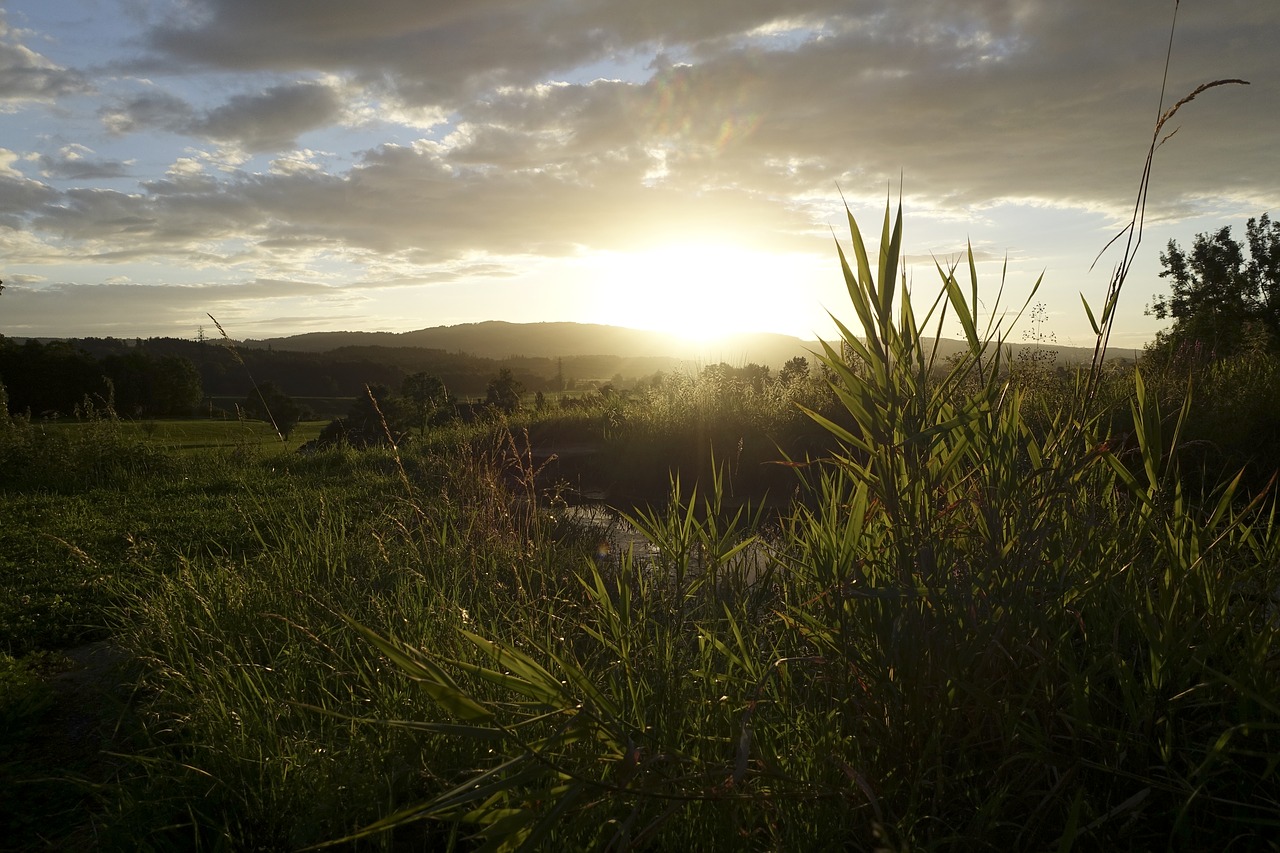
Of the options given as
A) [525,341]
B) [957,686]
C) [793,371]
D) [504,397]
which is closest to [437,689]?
[957,686]

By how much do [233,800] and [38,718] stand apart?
1339 millimetres

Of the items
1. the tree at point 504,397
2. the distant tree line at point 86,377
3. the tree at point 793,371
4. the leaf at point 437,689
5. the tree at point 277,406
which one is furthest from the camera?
the distant tree line at point 86,377

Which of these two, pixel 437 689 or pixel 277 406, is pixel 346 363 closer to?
pixel 277 406

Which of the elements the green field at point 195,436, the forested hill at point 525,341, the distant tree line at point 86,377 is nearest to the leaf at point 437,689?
the green field at point 195,436

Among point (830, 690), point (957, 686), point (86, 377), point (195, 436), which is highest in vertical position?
point (86, 377)

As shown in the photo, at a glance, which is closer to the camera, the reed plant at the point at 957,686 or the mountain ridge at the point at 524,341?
the reed plant at the point at 957,686

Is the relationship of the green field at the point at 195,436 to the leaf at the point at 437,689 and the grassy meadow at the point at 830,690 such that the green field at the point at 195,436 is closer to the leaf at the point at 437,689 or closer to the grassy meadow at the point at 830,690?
the grassy meadow at the point at 830,690

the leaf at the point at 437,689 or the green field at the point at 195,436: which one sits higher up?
the leaf at the point at 437,689

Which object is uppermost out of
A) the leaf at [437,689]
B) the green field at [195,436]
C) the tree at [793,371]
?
the tree at [793,371]

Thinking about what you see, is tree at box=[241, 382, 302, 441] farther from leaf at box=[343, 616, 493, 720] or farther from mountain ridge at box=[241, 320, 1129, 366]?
mountain ridge at box=[241, 320, 1129, 366]

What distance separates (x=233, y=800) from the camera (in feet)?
6.89

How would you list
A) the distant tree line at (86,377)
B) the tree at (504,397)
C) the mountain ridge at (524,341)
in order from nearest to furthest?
the tree at (504,397) < the distant tree line at (86,377) < the mountain ridge at (524,341)

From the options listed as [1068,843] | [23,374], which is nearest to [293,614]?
[1068,843]

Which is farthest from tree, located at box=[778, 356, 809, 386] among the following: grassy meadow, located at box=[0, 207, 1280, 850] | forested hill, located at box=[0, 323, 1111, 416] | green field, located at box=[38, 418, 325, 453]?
grassy meadow, located at box=[0, 207, 1280, 850]
